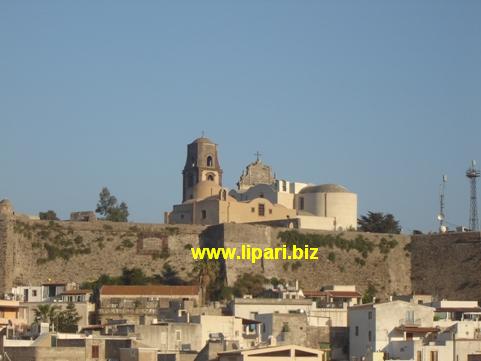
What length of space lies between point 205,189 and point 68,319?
25.7m

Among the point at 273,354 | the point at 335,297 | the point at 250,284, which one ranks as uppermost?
the point at 250,284

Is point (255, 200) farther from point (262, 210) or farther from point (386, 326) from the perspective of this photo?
point (386, 326)

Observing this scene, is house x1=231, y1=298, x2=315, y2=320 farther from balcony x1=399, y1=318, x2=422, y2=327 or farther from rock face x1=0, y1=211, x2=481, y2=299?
rock face x1=0, y1=211, x2=481, y2=299

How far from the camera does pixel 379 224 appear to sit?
3420 inches

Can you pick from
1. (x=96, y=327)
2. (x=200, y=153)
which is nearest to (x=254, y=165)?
(x=200, y=153)

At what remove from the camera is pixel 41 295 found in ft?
216

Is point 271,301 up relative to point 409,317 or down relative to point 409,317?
up

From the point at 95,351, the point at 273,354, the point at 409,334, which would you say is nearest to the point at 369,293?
the point at 409,334

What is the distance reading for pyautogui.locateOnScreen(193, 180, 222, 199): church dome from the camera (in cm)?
8412

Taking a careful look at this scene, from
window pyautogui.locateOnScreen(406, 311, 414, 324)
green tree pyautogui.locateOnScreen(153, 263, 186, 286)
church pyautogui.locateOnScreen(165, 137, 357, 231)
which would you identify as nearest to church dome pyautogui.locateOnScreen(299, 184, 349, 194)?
church pyautogui.locateOnScreen(165, 137, 357, 231)

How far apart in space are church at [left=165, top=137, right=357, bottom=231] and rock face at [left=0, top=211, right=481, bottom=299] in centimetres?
378

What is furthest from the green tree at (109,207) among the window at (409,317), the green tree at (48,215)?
the window at (409,317)

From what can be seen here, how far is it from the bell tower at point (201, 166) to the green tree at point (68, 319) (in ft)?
82.5

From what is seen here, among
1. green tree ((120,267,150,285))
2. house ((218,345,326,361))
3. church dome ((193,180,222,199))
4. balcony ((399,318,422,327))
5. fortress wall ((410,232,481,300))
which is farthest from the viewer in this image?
church dome ((193,180,222,199))
